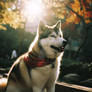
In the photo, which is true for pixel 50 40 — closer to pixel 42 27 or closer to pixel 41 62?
pixel 42 27

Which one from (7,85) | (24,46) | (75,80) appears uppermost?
(7,85)

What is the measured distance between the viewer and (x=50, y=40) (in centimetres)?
399

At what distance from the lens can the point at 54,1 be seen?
1584 cm

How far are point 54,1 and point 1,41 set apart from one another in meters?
20.9

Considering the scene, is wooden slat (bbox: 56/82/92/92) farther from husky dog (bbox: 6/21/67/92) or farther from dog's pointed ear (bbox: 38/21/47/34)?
dog's pointed ear (bbox: 38/21/47/34)

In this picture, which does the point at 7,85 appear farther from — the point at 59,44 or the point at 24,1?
the point at 24,1

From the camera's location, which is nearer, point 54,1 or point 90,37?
point 54,1

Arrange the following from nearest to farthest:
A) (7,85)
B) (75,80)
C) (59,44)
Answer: (59,44) < (7,85) < (75,80)

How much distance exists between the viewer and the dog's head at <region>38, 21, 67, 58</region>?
390 cm

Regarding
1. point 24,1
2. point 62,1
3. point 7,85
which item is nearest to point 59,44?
point 7,85

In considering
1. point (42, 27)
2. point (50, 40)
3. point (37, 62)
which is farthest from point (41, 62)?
point (42, 27)

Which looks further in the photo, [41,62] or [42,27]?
[42,27]

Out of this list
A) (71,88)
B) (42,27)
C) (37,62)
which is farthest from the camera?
(71,88)

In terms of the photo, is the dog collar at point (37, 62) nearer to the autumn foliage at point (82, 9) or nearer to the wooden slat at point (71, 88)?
the wooden slat at point (71, 88)
